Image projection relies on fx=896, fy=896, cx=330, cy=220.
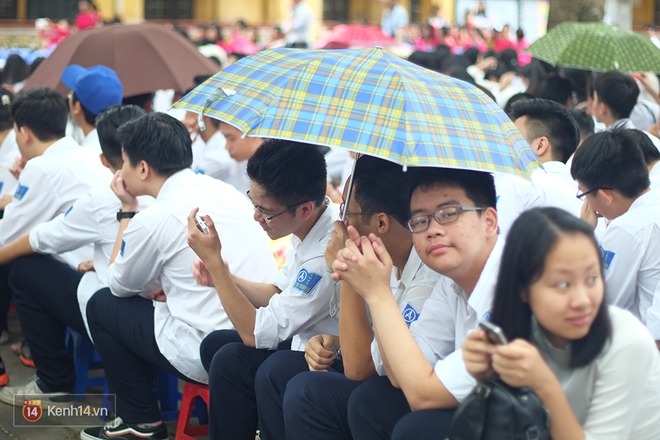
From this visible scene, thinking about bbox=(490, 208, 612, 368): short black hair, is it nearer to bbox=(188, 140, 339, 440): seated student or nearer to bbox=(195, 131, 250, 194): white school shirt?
bbox=(188, 140, 339, 440): seated student

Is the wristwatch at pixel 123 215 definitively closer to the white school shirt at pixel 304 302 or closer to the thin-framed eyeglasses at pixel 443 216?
the white school shirt at pixel 304 302

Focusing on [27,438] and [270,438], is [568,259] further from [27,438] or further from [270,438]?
[27,438]

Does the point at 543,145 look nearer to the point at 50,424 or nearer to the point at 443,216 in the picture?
the point at 443,216

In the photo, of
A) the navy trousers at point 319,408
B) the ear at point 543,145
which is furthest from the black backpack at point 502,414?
the ear at point 543,145

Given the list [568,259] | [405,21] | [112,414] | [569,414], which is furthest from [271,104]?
[405,21]

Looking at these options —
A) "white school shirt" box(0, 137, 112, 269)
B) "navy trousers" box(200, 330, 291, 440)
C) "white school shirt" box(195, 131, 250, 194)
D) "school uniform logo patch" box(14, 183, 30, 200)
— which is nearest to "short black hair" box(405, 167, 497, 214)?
"navy trousers" box(200, 330, 291, 440)

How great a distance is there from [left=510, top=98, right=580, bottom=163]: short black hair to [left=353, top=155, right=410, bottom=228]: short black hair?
1.49 metres

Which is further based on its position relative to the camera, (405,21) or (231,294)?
(405,21)

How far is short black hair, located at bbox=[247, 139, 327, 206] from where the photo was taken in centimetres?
329

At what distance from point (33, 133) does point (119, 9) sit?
23685 mm

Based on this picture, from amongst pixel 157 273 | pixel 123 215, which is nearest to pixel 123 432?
pixel 157 273

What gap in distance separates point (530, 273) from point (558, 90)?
14.9ft

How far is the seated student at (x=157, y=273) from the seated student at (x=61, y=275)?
27 centimetres

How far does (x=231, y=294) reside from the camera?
10.7 feet
